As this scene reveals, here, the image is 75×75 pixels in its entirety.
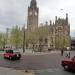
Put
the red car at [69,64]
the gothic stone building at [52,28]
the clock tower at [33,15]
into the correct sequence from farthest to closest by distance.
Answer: the clock tower at [33,15] < the gothic stone building at [52,28] < the red car at [69,64]

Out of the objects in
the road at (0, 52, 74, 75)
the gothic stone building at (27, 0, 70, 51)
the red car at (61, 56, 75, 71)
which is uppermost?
the gothic stone building at (27, 0, 70, 51)

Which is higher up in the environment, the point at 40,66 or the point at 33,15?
the point at 33,15

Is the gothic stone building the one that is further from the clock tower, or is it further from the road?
the road

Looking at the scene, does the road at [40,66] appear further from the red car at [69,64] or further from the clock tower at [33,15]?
the clock tower at [33,15]

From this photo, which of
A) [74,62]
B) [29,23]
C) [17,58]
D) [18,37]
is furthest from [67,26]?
[74,62]

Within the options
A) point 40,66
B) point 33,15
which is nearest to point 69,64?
point 40,66

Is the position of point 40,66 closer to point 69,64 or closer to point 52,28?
point 69,64

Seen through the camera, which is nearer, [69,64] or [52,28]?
[69,64]

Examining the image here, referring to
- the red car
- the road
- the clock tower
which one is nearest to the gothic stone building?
the clock tower

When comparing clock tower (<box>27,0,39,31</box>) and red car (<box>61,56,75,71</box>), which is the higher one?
clock tower (<box>27,0,39,31</box>)

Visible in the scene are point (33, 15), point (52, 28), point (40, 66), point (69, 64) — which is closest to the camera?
point (69, 64)

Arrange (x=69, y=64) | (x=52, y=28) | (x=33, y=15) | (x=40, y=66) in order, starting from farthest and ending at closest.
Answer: (x=33, y=15), (x=52, y=28), (x=40, y=66), (x=69, y=64)

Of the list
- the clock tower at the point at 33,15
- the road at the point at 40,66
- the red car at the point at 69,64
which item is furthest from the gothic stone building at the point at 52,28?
the red car at the point at 69,64

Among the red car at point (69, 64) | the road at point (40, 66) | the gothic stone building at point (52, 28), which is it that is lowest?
the road at point (40, 66)
